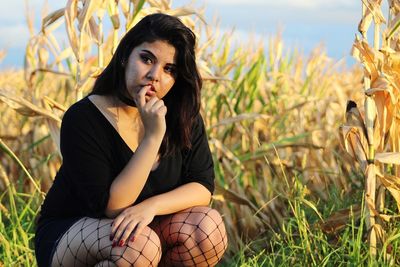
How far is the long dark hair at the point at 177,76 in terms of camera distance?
2.79m

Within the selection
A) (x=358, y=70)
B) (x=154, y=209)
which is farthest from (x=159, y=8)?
(x=358, y=70)

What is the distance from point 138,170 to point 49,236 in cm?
45

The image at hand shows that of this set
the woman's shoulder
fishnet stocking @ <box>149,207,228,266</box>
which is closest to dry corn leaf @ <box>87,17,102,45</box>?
the woman's shoulder

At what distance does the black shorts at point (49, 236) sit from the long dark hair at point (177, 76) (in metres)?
0.42

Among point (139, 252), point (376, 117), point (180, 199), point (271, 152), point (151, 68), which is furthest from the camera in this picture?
point (271, 152)

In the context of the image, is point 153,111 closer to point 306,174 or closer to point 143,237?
point 143,237

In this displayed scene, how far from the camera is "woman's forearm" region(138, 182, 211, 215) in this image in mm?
2766

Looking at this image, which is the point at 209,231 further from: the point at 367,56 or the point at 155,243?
the point at 367,56

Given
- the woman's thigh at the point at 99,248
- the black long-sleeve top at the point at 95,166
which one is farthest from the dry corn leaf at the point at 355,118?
the woman's thigh at the point at 99,248

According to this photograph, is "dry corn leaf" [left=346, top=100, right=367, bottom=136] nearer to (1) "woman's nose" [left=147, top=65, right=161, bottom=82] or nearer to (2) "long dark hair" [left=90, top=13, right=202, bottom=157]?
(2) "long dark hair" [left=90, top=13, right=202, bottom=157]

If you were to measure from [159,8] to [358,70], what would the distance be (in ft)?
15.7

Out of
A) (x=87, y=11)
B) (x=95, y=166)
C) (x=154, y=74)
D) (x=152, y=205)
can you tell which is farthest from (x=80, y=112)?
(x=87, y=11)

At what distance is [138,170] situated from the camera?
2680 millimetres

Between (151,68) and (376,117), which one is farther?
(376,117)
